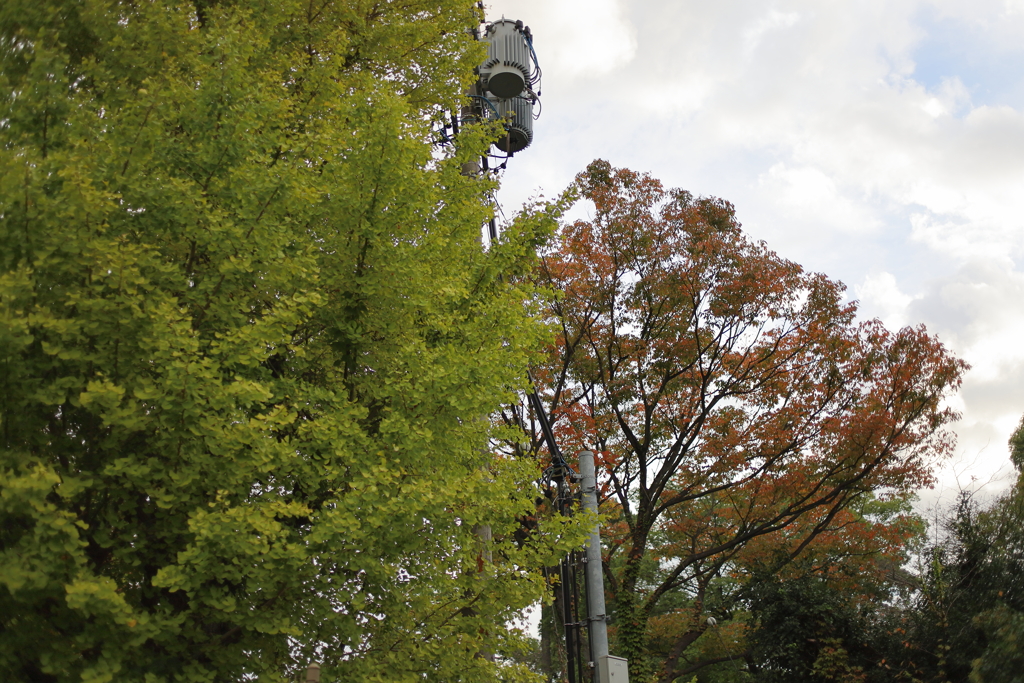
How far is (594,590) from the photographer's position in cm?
747

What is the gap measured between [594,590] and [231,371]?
414 centimetres

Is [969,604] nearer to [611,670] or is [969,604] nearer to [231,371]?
[611,670]

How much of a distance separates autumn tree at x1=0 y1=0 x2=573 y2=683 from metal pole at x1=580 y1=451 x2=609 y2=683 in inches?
28.6

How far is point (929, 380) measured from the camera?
577 inches

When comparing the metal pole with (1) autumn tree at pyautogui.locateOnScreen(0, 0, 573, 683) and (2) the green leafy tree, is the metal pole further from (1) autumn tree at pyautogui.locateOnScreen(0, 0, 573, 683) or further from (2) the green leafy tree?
(2) the green leafy tree

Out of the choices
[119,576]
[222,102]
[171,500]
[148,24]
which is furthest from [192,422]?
[148,24]

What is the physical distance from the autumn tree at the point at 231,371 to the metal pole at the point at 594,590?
0.73 m

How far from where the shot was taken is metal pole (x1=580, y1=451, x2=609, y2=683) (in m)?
7.21

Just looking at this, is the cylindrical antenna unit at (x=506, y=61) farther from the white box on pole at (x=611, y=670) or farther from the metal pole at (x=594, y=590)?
the white box on pole at (x=611, y=670)

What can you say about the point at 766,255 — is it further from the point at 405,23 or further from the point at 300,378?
the point at 300,378

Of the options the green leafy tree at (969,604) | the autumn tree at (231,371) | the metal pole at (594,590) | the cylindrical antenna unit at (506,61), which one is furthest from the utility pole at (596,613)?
the green leafy tree at (969,604)

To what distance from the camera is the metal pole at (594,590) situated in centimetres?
721

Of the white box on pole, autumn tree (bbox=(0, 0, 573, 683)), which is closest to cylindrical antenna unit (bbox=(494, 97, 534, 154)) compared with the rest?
autumn tree (bbox=(0, 0, 573, 683))

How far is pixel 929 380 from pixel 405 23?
471 inches
